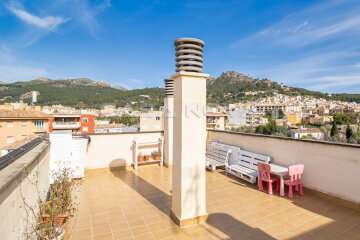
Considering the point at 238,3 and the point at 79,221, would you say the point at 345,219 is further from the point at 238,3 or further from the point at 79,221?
the point at 238,3

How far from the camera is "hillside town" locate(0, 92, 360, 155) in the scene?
2272 cm

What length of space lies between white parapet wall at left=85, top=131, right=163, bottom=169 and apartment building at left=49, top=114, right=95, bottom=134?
34.6 meters

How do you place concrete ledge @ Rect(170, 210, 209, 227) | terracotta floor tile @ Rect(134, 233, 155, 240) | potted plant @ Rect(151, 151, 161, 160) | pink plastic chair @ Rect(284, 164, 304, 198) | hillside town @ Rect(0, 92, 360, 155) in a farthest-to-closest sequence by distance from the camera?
hillside town @ Rect(0, 92, 360, 155) < potted plant @ Rect(151, 151, 161, 160) < pink plastic chair @ Rect(284, 164, 304, 198) < concrete ledge @ Rect(170, 210, 209, 227) < terracotta floor tile @ Rect(134, 233, 155, 240)

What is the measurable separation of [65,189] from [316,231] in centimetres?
369

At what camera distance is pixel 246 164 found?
495cm

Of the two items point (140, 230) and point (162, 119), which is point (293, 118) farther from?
point (140, 230)

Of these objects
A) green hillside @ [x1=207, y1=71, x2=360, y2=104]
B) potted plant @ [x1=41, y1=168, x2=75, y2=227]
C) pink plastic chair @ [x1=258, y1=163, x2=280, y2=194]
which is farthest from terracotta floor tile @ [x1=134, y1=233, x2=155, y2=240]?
green hillside @ [x1=207, y1=71, x2=360, y2=104]

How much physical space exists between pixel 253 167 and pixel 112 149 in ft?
13.2

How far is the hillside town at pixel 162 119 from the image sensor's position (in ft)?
74.5

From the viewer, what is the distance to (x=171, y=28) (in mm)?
13320

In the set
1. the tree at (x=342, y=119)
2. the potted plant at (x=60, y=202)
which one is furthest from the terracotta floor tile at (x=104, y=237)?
the tree at (x=342, y=119)

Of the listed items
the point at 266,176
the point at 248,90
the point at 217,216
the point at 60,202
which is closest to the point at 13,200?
the point at 60,202

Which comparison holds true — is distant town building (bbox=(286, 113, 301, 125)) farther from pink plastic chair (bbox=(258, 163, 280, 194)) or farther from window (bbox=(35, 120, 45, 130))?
pink plastic chair (bbox=(258, 163, 280, 194))

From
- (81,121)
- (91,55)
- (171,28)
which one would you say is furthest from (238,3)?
(81,121)
